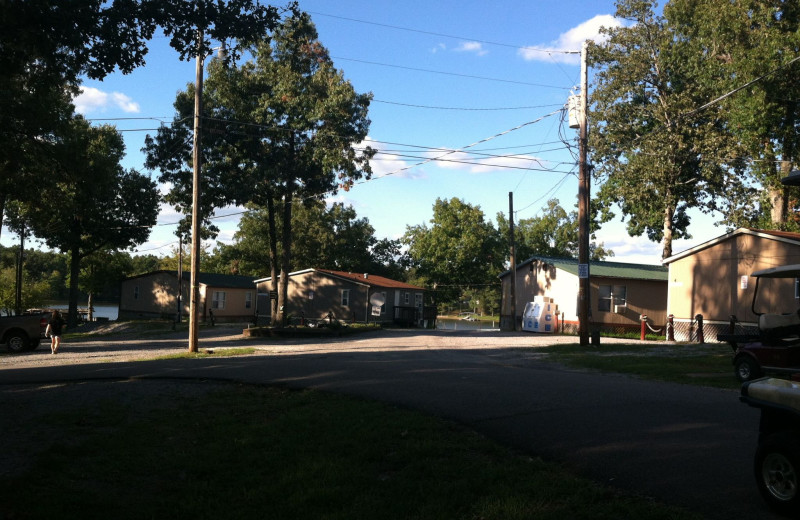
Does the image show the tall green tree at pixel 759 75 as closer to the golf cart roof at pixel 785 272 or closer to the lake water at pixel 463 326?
the golf cart roof at pixel 785 272

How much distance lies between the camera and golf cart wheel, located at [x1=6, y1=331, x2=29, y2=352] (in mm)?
26000

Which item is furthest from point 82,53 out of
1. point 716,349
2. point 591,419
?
point 716,349

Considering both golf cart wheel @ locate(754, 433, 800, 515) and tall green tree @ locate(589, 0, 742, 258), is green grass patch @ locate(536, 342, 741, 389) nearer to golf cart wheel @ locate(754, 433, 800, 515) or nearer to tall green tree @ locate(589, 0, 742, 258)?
golf cart wheel @ locate(754, 433, 800, 515)

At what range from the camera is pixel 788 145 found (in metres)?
31.5

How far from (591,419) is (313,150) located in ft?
100

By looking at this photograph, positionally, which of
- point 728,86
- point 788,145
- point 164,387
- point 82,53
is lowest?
point 164,387

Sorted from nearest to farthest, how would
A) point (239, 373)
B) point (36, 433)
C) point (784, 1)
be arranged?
point (36, 433), point (239, 373), point (784, 1)

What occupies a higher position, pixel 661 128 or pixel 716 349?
pixel 661 128

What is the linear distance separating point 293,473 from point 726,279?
26.5m

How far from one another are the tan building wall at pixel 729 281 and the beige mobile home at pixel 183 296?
3426 cm

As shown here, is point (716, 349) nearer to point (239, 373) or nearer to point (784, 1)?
point (239, 373)

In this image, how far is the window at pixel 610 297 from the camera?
130 ft

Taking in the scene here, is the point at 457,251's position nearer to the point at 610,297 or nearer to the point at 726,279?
the point at 610,297

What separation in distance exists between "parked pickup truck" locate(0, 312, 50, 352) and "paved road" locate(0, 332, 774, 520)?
1116 centimetres
